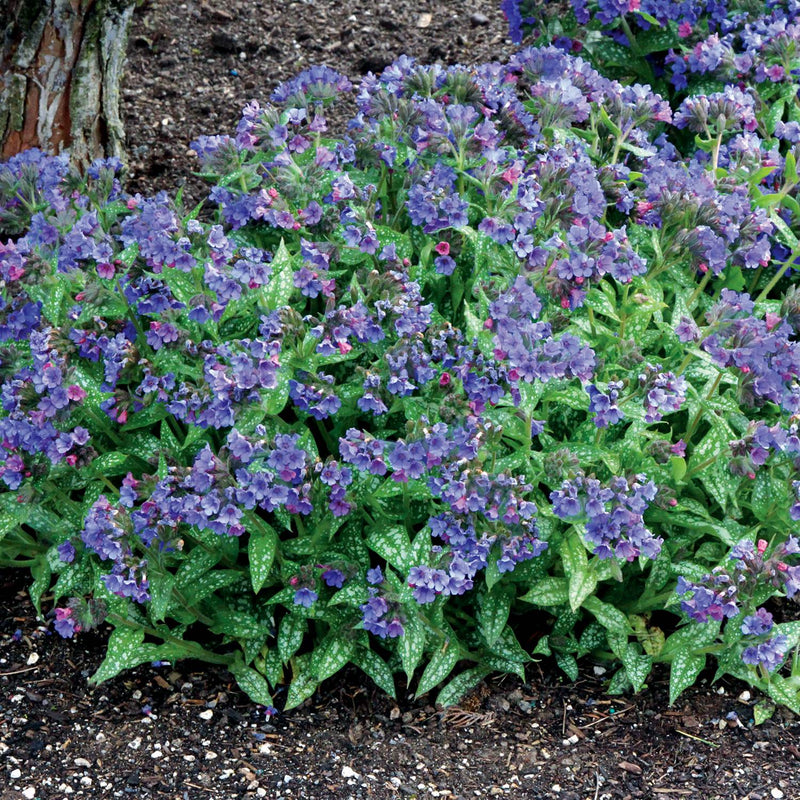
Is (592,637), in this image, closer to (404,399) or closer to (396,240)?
(404,399)

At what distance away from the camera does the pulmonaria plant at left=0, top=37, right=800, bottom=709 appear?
254cm

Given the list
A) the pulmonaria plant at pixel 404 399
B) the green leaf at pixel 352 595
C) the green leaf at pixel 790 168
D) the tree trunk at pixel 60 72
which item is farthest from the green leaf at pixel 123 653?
the green leaf at pixel 790 168

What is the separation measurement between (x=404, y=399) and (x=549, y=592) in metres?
0.63

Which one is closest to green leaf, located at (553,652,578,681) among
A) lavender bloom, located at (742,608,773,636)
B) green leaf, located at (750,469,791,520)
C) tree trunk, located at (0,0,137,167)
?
lavender bloom, located at (742,608,773,636)

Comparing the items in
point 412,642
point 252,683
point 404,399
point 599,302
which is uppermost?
point 599,302

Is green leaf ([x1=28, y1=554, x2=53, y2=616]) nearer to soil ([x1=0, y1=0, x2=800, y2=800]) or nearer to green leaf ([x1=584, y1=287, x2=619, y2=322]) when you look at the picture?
soil ([x1=0, y1=0, x2=800, y2=800])

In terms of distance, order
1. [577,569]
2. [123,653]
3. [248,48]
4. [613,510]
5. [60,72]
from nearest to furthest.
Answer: [613,510] → [577,569] → [123,653] → [60,72] → [248,48]

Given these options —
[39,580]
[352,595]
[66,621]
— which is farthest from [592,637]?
[39,580]

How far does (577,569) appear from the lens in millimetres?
2635

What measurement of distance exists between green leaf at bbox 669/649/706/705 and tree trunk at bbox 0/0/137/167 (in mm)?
2742

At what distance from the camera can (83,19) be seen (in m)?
3.81

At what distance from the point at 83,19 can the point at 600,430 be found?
2427mm

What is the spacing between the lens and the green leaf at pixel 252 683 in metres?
2.85

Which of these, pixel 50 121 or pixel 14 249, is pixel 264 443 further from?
pixel 50 121
